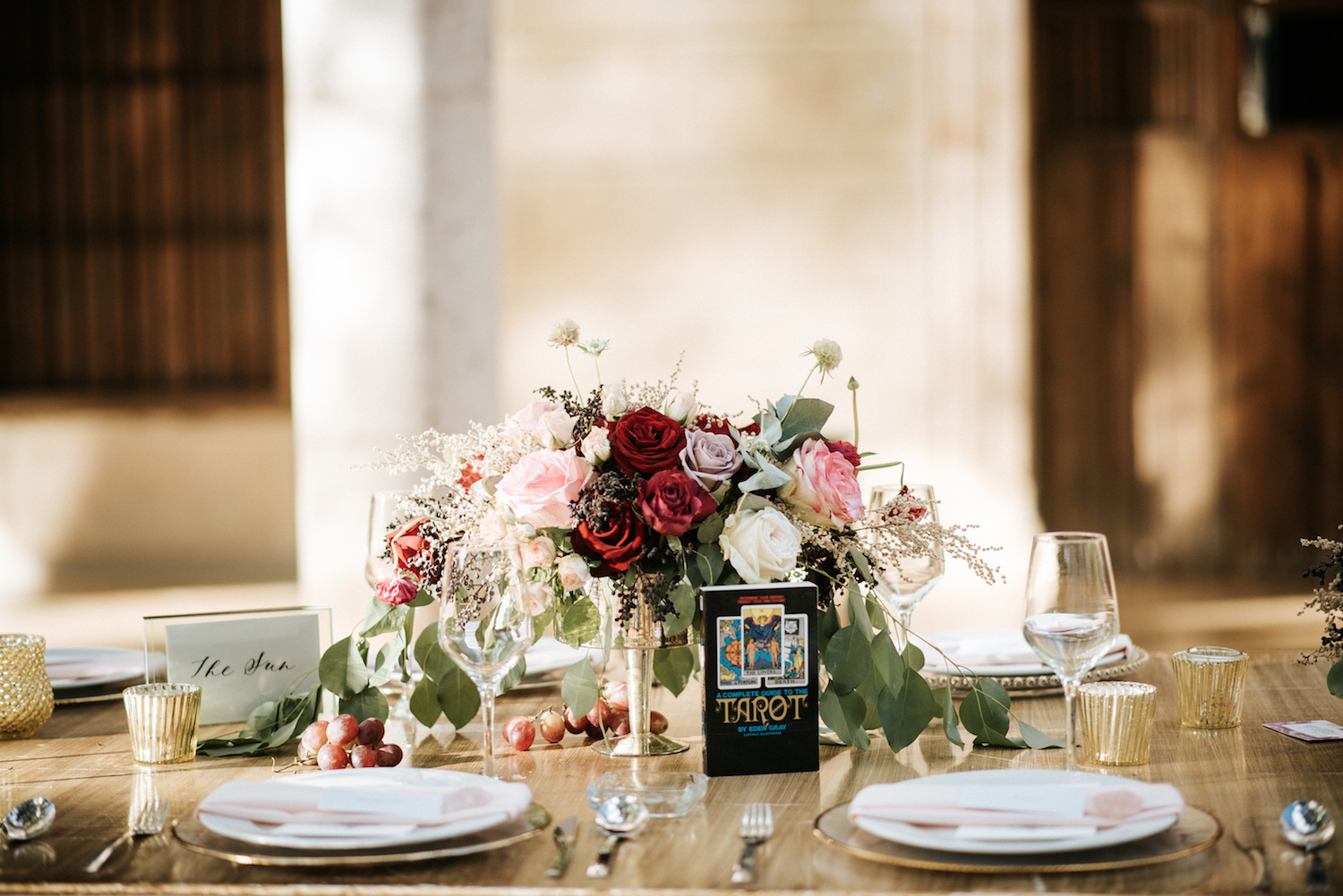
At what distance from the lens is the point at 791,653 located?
3.91 feet

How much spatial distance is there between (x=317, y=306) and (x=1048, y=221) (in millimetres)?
3721

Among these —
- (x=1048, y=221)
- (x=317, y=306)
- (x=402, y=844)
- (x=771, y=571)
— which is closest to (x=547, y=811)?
(x=402, y=844)

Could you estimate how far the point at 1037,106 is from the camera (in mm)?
5500

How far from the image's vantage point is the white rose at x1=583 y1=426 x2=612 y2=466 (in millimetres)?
1210

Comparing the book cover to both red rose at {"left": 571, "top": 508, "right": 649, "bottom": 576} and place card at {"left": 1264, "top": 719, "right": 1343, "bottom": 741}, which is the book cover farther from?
place card at {"left": 1264, "top": 719, "right": 1343, "bottom": 741}

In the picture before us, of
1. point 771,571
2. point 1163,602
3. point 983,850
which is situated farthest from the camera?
point 1163,602

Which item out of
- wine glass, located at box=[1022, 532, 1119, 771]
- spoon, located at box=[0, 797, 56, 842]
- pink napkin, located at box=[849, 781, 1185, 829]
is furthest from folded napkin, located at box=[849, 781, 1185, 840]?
spoon, located at box=[0, 797, 56, 842]

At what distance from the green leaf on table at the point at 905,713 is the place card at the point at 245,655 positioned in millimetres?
594

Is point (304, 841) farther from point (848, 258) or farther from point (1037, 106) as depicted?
point (1037, 106)

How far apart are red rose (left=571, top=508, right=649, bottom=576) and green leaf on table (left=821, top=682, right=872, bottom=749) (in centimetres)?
24

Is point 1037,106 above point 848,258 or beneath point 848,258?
above

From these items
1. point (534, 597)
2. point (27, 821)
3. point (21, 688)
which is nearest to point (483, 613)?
point (534, 597)

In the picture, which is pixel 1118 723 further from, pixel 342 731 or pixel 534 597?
pixel 342 731

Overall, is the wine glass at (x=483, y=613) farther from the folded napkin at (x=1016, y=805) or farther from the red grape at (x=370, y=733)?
the folded napkin at (x=1016, y=805)
